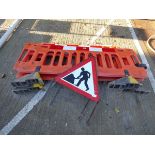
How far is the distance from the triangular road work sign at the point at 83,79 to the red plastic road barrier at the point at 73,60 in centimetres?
19

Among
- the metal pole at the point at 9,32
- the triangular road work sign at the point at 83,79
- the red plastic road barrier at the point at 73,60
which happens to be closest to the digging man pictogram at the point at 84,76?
the triangular road work sign at the point at 83,79

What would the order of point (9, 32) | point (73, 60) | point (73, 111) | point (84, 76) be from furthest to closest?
point (9, 32) < point (73, 60) < point (84, 76) < point (73, 111)

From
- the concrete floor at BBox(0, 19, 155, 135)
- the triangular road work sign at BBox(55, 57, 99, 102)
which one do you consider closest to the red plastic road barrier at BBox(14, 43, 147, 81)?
the triangular road work sign at BBox(55, 57, 99, 102)

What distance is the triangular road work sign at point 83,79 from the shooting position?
14.0 ft

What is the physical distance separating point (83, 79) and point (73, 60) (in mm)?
1048

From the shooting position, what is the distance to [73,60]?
17.6 ft

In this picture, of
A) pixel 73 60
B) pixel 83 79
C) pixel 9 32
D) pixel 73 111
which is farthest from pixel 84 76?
pixel 9 32

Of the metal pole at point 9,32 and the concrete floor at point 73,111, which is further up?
the metal pole at point 9,32

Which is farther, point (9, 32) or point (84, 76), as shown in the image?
point (9, 32)

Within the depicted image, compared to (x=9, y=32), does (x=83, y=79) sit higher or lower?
lower

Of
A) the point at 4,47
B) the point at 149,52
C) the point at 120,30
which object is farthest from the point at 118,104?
the point at 4,47

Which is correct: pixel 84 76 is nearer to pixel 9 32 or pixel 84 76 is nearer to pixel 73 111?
pixel 73 111

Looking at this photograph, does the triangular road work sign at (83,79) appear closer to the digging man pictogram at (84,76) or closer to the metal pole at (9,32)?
the digging man pictogram at (84,76)

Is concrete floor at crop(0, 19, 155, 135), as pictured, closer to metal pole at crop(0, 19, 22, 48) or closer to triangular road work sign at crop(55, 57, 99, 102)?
triangular road work sign at crop(55, 57, 99, 102)
